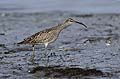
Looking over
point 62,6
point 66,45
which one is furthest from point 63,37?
point 62,6

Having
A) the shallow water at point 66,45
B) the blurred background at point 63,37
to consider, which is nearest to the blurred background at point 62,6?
the blurred background at point 63,37

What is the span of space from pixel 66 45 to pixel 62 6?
56.5 ft

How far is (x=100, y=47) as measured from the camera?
64.0 ft

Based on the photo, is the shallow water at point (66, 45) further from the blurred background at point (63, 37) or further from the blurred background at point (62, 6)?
the blurred background at point (62, 6)

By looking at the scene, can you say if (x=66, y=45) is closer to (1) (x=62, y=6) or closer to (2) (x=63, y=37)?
(2) (x=63, y=37)

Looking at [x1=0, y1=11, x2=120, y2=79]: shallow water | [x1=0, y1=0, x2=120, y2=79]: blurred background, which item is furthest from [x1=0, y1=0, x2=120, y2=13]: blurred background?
[x1=0, y1=11, x2=120, y2=79]: shallow water

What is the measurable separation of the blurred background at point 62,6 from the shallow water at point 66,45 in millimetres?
3234

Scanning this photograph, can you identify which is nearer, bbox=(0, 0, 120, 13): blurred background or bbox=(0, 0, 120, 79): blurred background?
bbox=(0, 0, 120, 79): blurred background

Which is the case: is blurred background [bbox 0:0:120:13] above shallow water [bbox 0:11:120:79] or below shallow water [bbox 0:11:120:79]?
above

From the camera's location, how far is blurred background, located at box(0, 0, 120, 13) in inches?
1342

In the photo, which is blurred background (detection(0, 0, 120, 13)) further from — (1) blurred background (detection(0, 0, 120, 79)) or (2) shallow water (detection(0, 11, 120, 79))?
(2) shallow water (detection(0, 11, 120, 79))

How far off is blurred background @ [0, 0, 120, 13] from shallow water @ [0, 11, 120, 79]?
3234 mm

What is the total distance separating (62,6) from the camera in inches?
1465

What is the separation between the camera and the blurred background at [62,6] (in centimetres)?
3409
